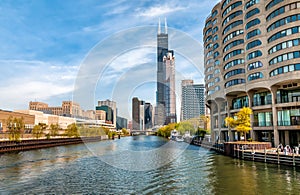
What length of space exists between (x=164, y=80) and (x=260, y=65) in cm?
2930

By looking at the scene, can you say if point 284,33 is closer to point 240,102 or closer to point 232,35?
point 232,35

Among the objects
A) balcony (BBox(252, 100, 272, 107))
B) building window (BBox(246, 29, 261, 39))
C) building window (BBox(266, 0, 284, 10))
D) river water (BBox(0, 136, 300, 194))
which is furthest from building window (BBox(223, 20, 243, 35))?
river water (BBox(0, 136, 300, 194))

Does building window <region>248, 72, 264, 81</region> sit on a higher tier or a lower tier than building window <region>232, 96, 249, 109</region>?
higher

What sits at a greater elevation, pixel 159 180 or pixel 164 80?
pixel 164 80

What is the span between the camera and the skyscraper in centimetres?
5212

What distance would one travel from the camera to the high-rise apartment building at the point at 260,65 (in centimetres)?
5803

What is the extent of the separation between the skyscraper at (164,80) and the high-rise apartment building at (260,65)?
1719 cm

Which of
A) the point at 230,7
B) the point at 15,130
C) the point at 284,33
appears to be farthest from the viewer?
the point at 15,130

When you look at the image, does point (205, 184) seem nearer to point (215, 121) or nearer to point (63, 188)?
point (63, 188)

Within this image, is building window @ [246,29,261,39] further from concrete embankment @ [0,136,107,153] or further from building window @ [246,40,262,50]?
concrete embankment @ [0,136,107,153]

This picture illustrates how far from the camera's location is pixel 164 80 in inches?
2053

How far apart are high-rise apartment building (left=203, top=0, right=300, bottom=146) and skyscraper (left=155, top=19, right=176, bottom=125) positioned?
56.4ft

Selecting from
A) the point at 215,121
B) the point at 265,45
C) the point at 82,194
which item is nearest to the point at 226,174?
the point at 82,194

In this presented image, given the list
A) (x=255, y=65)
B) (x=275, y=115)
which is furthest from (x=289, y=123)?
(x=255, y=65)
